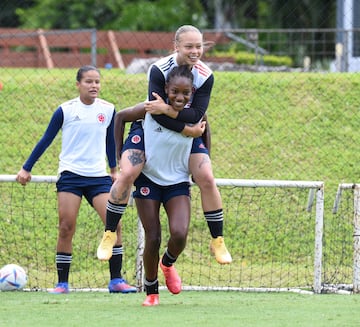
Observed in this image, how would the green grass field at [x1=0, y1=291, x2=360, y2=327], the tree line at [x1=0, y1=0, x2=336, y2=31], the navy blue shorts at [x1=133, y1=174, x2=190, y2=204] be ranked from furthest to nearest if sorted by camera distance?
1. the tree line at [x1=0, y1=0, x2=336, y2=31]
2. the navy blue shorts at [x1=133, y1=174, x2=190, y2=204]
3. the green grass field at [x1=0, y1=291, x2=360, y2=327]

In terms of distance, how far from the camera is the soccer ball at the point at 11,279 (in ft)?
31.0

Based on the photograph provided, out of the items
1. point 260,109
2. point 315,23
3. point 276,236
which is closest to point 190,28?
point 276,236

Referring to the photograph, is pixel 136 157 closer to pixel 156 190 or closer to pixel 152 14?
pixel 156 190

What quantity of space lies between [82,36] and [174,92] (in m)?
13.1

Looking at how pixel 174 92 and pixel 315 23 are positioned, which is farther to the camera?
pixel 315 23

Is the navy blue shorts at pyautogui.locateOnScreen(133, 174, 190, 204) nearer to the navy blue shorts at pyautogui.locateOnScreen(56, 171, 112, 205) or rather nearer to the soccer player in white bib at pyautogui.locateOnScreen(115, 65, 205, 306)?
the soccer player in white bib at pyautogui.locateOnScreen(115, 65, 205, 306)

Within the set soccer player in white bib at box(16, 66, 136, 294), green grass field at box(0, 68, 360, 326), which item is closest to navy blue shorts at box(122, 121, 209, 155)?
soccer player in white bib at box(16, 66, 136, 294)

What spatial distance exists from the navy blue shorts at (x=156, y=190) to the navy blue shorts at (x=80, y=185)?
1.61 m

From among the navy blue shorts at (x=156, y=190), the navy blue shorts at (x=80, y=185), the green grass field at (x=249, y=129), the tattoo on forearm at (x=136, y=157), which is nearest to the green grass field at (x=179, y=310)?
the green grass field at (x=249, y=129)

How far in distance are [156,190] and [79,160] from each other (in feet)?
5.98

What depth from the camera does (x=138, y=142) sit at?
7656mm

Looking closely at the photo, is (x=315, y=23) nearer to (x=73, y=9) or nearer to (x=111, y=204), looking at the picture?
(x=73, y=9)

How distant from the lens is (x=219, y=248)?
7.69m

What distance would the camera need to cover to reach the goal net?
1098cm
